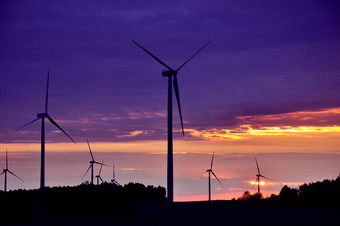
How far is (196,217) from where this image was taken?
129 feet

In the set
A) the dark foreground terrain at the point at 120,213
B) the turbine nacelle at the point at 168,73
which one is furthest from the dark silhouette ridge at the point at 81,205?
the turbine nacelle at the point at 168,73

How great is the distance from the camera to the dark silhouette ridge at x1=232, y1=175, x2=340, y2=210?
184 ft

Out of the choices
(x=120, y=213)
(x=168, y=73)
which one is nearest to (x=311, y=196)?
(x=168, y=73)

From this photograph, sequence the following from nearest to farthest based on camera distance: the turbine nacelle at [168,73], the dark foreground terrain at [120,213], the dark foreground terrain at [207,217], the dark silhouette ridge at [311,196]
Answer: the dark foreground terrain at [120,213], the dark foreground terrain at [207,217], the dark silhouette ridge at [311,196], the turbine nacelle at [168,73]

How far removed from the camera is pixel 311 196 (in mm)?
59469

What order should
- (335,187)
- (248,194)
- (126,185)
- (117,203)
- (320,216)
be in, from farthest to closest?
(126,185), (248,194), (335,187), (320,216), (117,203)

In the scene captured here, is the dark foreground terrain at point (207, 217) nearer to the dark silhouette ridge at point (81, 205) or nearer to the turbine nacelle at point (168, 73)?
the dark silhouette ridge at point (81, 205)

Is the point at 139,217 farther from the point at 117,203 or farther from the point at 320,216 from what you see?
the point at 320,216

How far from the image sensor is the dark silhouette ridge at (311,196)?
5612 centimetres

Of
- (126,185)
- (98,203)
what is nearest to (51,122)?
(126,185)

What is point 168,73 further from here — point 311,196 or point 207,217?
point 207,217

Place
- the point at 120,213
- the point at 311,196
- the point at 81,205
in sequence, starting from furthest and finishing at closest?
the point at 311,196 → the point at 81,205 → the point at 120,213

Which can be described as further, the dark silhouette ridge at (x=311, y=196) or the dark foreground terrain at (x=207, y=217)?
the dark silhouette ridge at (x=311, y=196)

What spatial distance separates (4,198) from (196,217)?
15.4 meters
